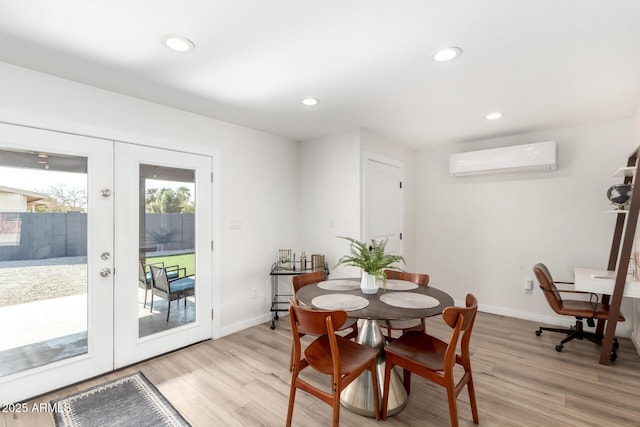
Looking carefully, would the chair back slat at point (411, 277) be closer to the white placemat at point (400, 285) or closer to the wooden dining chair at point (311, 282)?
the white placemat at point (400, 285)

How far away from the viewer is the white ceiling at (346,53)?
159 cm

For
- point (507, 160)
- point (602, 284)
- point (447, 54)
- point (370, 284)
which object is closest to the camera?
point (447, 54)

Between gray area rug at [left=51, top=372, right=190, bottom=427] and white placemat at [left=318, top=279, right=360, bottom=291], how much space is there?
4.44 feet

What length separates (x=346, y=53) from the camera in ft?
6.55

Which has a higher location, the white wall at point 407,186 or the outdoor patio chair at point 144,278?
the white wall at point 407,186

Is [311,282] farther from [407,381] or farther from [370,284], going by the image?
[407,381]

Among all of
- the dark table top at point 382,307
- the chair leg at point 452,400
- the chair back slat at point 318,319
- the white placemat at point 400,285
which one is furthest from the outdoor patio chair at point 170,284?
the chair leg at point 452,400

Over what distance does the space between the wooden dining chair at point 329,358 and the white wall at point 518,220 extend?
293 cm

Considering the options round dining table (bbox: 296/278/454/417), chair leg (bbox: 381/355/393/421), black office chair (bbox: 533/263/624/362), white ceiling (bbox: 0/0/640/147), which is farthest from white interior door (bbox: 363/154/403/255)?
chair leg (bbox: 381/355/393/421)

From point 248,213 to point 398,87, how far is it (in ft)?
7.24

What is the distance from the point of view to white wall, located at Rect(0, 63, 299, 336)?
2.29 m

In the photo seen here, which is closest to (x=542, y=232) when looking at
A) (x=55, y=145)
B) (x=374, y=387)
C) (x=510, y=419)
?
(x=510, y=419)

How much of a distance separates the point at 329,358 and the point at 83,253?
2164 millimetres

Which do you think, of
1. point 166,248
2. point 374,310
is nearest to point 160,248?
point 166,248
